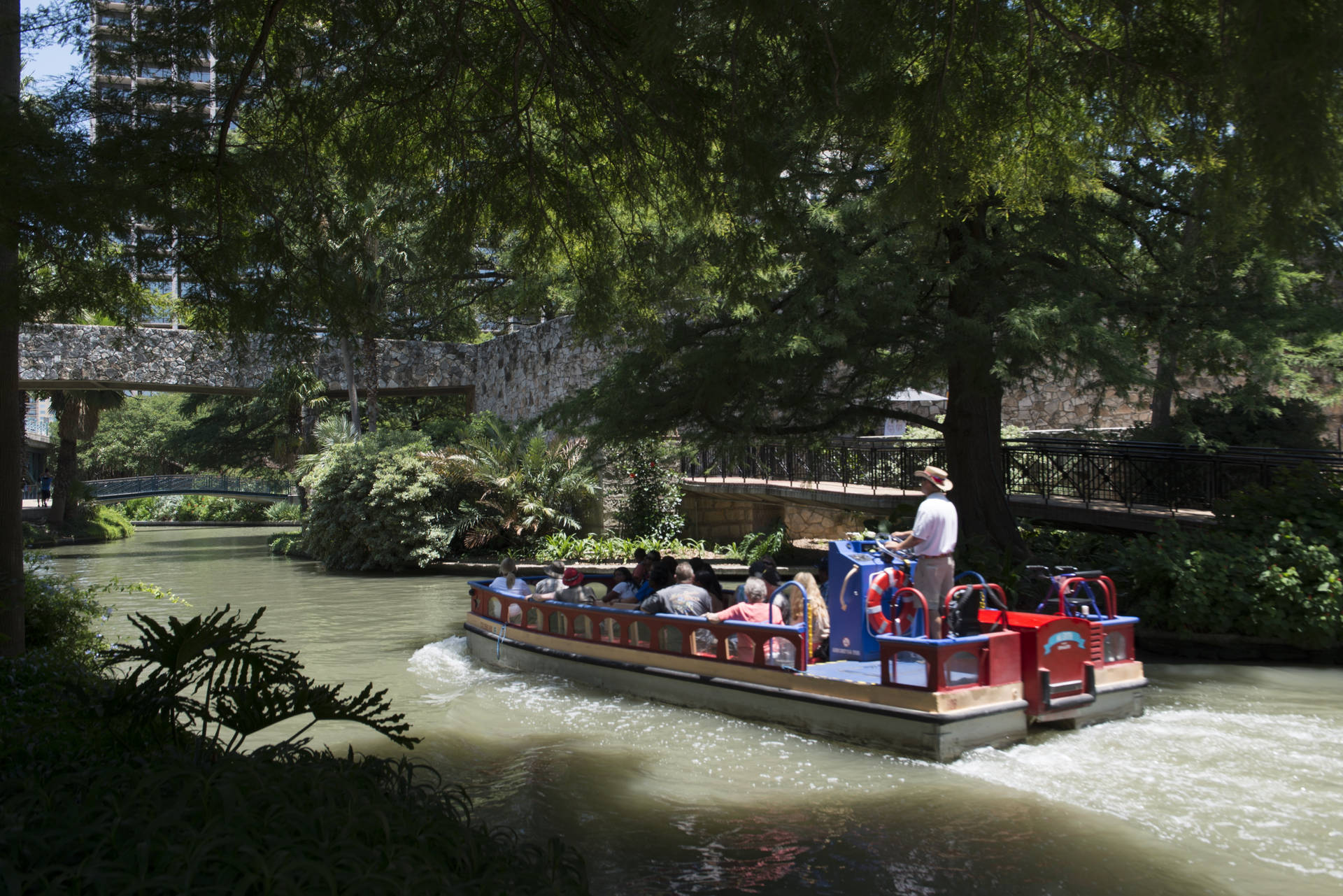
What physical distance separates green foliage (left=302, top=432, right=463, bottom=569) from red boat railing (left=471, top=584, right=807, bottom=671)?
10471 mm

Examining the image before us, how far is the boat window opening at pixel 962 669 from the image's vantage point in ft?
26.3

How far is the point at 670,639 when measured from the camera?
1016 cm

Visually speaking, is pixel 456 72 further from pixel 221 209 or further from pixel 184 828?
pixel 184 828

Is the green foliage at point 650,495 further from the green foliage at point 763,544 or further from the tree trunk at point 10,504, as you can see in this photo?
the tree trunk at point 10,504

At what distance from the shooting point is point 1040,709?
834 centimetres

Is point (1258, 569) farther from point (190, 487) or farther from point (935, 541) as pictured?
point (190, 487)

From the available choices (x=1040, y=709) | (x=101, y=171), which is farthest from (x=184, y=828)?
(x=1040, y=709)

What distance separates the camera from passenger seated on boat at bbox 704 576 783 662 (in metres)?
9.40

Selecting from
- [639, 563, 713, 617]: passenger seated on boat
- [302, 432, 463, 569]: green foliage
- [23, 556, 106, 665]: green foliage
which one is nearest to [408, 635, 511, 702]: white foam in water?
[639, 563, 713, 617]: passenger seated on boat

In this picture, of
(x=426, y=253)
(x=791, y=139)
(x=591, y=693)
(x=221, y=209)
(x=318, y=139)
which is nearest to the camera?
(x=221, y=209)

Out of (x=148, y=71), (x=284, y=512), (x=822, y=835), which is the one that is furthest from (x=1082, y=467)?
(x=284, y=512)

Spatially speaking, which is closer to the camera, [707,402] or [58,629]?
[58,629]

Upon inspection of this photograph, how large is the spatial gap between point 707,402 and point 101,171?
29.1ft

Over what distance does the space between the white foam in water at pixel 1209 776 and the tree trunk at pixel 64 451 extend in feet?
112
